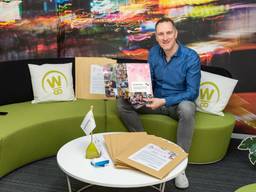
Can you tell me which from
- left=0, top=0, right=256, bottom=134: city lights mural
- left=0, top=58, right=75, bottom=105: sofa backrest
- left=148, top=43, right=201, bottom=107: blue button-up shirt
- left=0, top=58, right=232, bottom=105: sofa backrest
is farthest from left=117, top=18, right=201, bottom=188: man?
→ left=0, top=58, right=75, bottom=105: sofa backrest

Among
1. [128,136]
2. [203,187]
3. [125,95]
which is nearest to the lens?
[128,136]

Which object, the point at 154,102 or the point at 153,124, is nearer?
the point at 154,102

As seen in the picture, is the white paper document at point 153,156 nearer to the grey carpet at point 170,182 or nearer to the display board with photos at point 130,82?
the grey carpet at point 170,182

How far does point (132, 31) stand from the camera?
153 inches

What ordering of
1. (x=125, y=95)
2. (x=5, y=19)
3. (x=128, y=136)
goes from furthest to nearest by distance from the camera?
(x=5, y=19) < (x=125, y=95) < (x=128, y=136)

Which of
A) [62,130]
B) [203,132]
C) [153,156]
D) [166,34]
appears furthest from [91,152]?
[166,34]

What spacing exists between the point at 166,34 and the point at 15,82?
5.22 ft

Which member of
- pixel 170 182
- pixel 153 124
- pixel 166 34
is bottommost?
pixel 170 182

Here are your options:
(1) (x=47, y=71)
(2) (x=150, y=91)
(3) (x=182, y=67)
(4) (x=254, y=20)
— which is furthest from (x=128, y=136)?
(4) (x=254, y=20)

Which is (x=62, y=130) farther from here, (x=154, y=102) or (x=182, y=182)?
(x=182, y=182)

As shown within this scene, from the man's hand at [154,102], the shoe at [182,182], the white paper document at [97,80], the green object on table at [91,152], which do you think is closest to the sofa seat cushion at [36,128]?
the white paper document at [97,80]

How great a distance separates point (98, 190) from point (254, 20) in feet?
6.97

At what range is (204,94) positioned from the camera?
3.40 metres

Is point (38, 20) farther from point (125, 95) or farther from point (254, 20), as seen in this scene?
point (254, 20)
